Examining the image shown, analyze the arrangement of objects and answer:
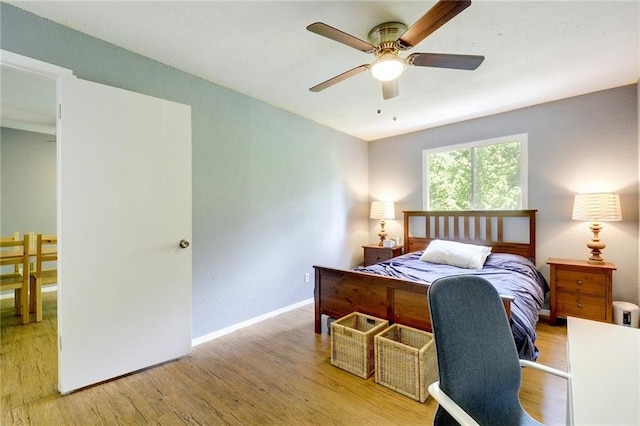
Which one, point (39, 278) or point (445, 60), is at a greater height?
point (445, 60)

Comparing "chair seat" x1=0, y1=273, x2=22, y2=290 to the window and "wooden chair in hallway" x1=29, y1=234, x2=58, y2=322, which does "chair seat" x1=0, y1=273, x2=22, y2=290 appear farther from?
the window

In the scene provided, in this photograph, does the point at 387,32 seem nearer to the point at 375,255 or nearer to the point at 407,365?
the point at 407,365

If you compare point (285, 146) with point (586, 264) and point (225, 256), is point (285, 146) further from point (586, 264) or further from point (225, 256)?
point (586, 264)

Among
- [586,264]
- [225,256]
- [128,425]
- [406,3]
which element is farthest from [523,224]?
[128,425]

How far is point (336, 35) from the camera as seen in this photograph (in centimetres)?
159

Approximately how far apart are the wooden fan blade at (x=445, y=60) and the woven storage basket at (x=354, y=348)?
6.26 feet

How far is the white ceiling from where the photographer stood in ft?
5.90

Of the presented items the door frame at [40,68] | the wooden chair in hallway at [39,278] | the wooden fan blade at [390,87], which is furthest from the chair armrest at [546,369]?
the wooden chair in hallway at [39,278]

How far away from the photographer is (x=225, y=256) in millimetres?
2918

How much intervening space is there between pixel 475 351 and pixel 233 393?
64.8 inches

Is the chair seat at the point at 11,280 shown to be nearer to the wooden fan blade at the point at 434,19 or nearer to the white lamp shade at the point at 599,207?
the wooden fan blade at the point at 434,19

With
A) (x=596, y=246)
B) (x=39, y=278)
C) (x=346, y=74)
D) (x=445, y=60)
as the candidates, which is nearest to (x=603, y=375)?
(x=445, y=60)

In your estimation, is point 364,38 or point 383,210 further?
point 383,210

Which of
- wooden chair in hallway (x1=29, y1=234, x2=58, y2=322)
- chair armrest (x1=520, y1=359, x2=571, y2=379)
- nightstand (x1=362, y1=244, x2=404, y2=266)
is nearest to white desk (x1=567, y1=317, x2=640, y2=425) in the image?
chair armrest (x1=520, y1=359, x2=571, y2=379)
